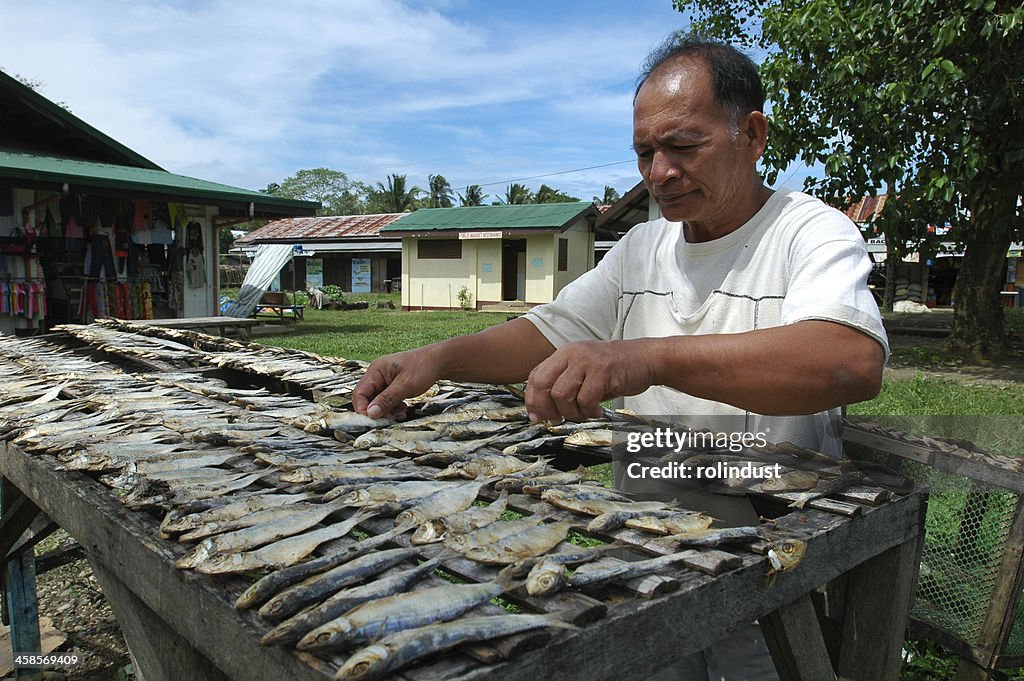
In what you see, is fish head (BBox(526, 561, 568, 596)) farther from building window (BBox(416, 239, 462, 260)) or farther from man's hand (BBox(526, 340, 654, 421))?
building window (BBox(416, 239, 462, 260))

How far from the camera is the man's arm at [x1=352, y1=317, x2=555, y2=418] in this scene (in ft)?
6.62

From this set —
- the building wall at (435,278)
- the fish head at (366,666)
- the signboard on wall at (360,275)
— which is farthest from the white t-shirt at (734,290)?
the signboard on wall at (360,275)

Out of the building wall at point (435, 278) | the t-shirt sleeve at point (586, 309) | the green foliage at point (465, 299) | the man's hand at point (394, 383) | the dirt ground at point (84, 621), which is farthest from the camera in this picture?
the building wall at point (435, 278)

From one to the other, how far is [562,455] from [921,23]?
8.01 meters

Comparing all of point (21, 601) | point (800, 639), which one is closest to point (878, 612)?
point (800, 639)

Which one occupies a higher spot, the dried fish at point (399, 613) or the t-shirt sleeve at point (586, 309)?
the t-shirt sleeve at point (586, 309)

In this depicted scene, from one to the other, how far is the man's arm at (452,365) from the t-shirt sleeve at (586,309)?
4 centimetres

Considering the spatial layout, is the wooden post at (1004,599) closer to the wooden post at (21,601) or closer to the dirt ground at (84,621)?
the dirt ground at (84,621)

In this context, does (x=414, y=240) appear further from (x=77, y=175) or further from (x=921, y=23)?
(x=921, y=23)

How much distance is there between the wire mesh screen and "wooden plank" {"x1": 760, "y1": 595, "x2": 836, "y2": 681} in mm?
679

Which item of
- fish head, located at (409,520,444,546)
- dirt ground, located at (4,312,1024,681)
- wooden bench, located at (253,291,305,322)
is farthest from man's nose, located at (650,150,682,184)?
wooden bench, located at (253,291,305,322)

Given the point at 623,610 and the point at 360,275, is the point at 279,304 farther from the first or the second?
the point at 623,610

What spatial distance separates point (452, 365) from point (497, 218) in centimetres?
2106

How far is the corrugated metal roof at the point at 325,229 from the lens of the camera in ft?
97.1
